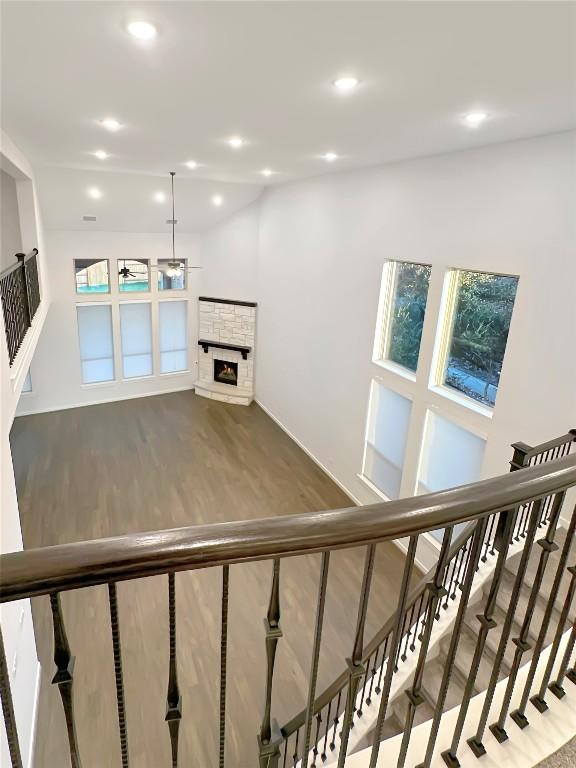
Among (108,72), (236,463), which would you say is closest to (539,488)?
(108,72)

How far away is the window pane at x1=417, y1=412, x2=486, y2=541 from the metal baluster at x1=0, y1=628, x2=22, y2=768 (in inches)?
190

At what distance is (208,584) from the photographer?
541 centimetres

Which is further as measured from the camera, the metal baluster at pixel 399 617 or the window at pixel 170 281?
the window at pixel 170 281

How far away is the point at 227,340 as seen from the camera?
10.5m

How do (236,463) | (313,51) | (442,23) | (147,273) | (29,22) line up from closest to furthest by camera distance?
(442,23) → (29,22) → (313,51) → (236,463) → (147,273)

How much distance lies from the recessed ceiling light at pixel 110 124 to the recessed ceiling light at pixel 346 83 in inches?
83.4

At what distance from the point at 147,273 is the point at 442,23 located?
9.33m

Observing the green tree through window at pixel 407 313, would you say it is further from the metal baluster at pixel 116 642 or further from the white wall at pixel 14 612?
the metal baluster at pixel 116 642

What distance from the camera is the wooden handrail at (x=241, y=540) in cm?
72

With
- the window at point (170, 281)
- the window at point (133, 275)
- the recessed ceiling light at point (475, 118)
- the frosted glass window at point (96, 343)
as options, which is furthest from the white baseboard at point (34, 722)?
the window at point (170, 281)

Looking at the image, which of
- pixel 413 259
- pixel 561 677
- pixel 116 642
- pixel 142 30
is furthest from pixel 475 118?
pixel 116 642

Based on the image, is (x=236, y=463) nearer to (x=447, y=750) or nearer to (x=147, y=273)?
(x=147, y=273)

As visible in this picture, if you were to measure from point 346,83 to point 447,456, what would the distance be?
13.7 feet

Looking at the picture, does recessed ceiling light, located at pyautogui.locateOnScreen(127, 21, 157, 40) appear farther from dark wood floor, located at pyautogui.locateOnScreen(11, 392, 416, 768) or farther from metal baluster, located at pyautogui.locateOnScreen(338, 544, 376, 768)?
dark wood floor, located at pyautogui.locateOnScreen(11, 392, 416, 768)
